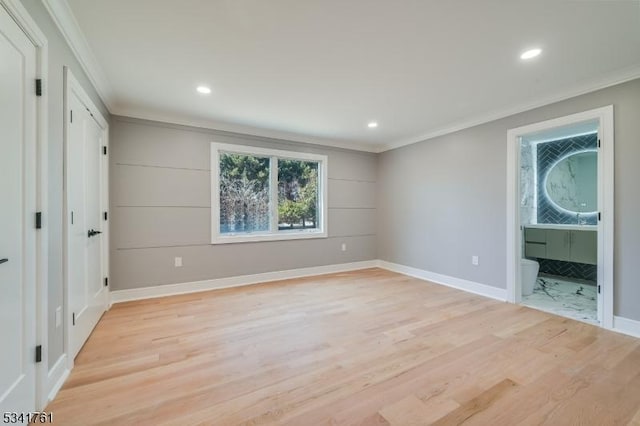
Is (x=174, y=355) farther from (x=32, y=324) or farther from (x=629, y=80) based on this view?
(x=629, y=80)

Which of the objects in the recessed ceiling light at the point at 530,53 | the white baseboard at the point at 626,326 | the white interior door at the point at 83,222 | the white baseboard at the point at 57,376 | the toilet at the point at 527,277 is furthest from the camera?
the toilet at the point at 527,277

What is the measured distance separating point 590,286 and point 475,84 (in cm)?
381

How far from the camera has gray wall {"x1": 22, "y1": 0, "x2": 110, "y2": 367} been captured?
5.62ft

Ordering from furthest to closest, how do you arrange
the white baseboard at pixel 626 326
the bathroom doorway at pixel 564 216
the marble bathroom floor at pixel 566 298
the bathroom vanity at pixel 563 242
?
the bathroom vanity at pixel 563 242 → the marble bathroom floor at pixel 566 298 → the bathroom doorway at pixel 564 216 → the white baseboard at pixel 626 326

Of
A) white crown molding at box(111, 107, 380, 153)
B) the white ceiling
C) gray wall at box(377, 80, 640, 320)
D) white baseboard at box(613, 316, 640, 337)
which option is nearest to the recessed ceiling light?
the white ceiling

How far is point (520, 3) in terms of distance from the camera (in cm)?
174

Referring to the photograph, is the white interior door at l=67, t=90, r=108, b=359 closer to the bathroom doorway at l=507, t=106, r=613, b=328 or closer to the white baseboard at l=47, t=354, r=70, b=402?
the white baseboard at l=47, t=354, r=70, b=402

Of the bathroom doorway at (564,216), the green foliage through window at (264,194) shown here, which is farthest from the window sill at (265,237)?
the bathroom doorway at (564,216)

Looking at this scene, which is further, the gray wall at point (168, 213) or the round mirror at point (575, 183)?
the round mirror at point (575, 183)

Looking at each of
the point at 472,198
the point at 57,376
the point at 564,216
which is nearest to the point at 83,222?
the point at 57,376

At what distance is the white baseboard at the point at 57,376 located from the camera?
1671 millimetres

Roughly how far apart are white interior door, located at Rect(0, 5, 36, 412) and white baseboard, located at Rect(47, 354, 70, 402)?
0.51 feet

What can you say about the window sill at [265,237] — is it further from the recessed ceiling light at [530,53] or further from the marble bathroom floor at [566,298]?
the recessed ceiling light at [530,53]

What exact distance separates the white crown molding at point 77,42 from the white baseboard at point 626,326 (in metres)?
5.19
